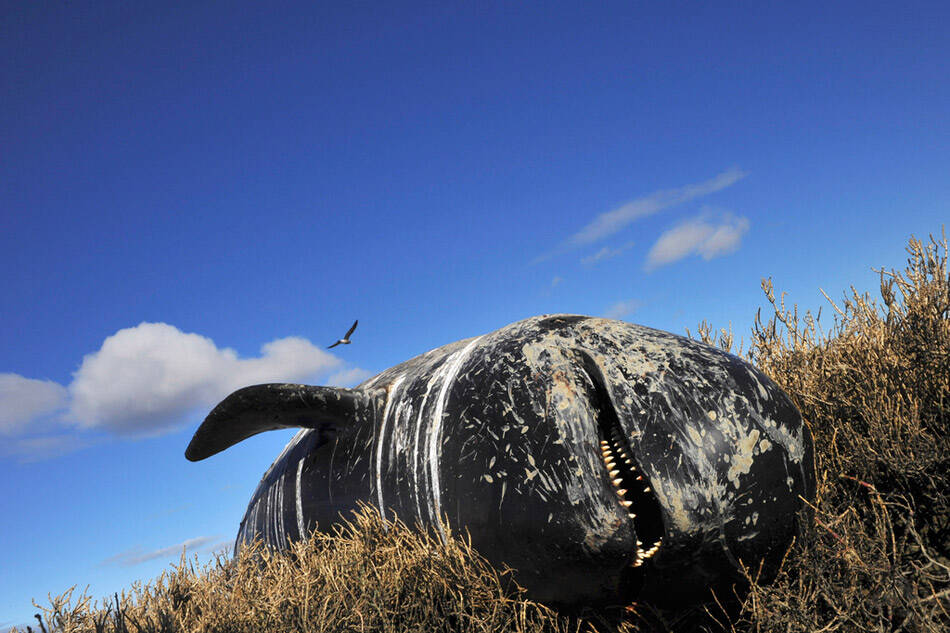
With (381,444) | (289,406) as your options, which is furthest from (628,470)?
(289,406)

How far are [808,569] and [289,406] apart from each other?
303 centimetres

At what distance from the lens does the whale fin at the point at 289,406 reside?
4.07 m

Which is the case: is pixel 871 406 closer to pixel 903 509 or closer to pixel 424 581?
pixel 903 509

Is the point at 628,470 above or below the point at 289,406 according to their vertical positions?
below

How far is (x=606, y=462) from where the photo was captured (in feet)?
9.29

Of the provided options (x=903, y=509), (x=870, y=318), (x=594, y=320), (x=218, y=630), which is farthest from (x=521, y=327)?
(x=870, y=318)

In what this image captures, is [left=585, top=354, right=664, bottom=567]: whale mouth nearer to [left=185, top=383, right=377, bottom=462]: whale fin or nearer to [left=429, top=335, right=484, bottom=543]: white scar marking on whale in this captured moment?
[left=429, top=335, right=484, bottom=543]: white scar marking on whale

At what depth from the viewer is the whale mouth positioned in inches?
108

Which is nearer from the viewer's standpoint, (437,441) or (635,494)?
(635,494)

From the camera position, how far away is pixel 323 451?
4.36 metres

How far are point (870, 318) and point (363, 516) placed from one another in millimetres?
5115

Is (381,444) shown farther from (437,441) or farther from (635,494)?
(635,494)

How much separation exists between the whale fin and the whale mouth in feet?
5.62

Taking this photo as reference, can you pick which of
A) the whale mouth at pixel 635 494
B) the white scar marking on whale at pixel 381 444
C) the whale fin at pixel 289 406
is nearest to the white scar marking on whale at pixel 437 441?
the white scar marking on whale at pixel 381 444
